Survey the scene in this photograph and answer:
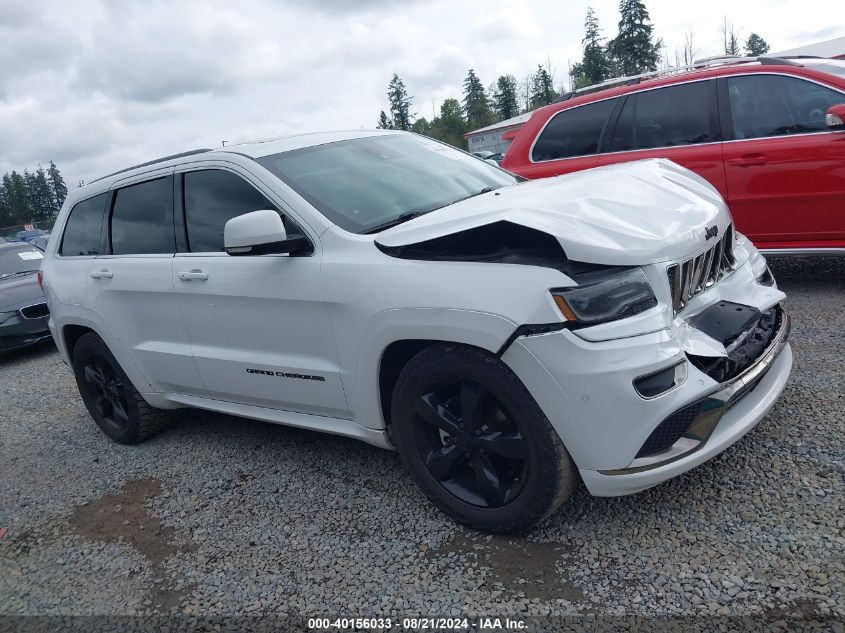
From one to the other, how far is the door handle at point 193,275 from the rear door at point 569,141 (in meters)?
3.67

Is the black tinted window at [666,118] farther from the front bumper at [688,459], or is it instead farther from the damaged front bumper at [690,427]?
the damaged front bumper at [690,427]

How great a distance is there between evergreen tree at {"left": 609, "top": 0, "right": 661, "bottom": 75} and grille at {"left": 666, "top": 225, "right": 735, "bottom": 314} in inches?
2496

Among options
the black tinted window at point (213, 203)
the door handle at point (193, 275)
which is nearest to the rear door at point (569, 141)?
the black tinted window at point (213, 203)

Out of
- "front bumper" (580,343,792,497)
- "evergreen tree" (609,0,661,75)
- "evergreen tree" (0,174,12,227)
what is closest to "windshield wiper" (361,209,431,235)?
"front bumper" (580,343,792,497)

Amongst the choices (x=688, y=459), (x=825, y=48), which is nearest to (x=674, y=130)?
(x=688, y=459)

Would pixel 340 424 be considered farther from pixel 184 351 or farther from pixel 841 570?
pixel 841 570

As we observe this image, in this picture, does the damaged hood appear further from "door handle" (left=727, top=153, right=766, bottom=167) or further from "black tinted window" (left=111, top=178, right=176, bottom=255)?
"door handle" (left=727, top=153, right=766, bottom=167)

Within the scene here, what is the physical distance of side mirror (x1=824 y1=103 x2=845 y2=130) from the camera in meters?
4.66

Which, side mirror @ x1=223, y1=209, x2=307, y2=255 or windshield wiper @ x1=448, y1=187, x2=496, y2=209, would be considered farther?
windshield wiper @ x1=448, y1=187, x2=496, y2=209

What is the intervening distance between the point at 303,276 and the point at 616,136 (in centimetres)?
391

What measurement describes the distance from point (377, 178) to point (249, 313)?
94 cm

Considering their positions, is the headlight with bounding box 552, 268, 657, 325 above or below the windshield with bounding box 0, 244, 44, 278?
above

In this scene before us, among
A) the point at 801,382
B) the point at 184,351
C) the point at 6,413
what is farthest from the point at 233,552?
the point at 6,413

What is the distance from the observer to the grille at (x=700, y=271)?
2516 mm
